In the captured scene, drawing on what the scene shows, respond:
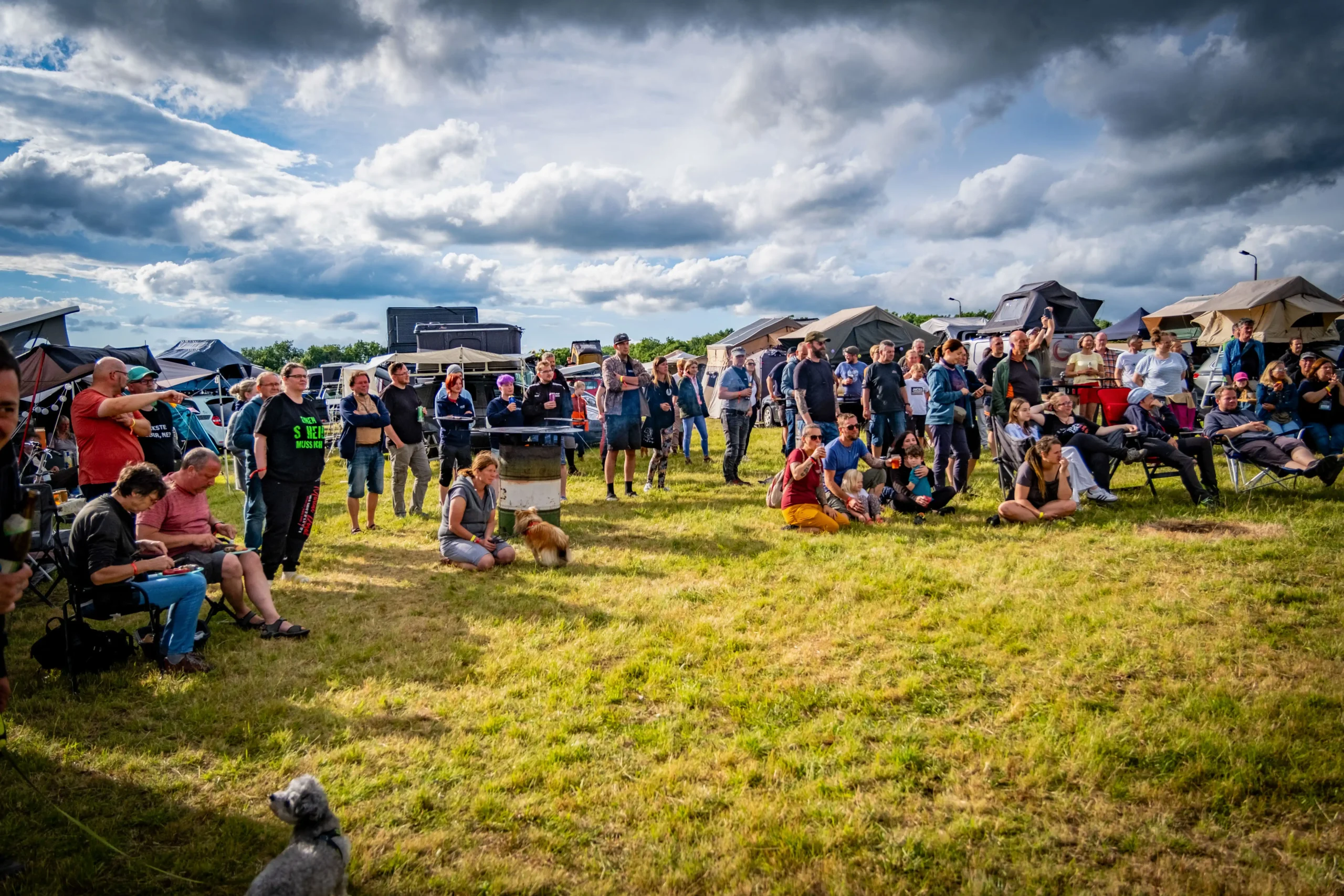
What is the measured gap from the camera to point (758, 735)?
3.42 m

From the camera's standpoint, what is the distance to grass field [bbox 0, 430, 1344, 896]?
104 inches

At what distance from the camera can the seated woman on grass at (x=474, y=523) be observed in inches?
258

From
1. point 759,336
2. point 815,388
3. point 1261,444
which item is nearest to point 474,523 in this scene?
point 815,388

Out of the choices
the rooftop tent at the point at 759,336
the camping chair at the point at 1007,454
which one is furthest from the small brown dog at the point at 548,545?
the rooftop tent at the point at 759,336

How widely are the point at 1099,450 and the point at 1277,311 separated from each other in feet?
40.3

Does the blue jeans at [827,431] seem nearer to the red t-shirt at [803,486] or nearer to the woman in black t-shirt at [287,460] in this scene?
the red t-shirt at [803,486]

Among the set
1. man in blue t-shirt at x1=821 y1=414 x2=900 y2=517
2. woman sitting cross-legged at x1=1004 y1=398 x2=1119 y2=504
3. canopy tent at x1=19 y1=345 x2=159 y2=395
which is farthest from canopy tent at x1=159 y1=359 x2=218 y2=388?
Result: woman sitting cross-legged at x1=1004 y1=398 x2=1119 y2=504

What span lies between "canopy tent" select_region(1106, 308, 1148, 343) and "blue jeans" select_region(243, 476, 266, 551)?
21.9 m

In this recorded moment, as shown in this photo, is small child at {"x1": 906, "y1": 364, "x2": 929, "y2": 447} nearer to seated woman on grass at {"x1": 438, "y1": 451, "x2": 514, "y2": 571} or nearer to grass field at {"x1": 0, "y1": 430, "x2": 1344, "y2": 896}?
grass field at {"x1": 0, "y1": 430, "x2": 1344, "y2": 896}

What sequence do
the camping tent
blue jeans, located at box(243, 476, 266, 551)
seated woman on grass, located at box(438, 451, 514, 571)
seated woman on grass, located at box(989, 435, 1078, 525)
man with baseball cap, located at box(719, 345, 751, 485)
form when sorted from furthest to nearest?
1. the camping tent
2. man with baseball cap, located at box(719, 345, 751, 485)
3. seated woman on grass, located at box(989, 435, 1078, 525)
4. seated woman on grass, located at box(438, 451, 514, 571)
5. blue jeans, located at box(243, 476, 266, 551)

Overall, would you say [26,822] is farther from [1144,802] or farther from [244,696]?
[1144,802]

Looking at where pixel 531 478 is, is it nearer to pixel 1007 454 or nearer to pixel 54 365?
pixel 1007 454

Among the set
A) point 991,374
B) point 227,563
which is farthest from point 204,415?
point 991,374

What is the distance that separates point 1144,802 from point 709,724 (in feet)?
5.87
